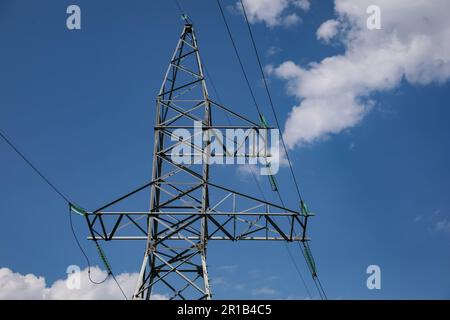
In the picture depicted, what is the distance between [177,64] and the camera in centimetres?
2141

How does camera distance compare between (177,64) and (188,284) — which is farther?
(177,64)

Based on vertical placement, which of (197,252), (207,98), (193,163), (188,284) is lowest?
(188,284)

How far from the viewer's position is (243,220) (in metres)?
17.0
